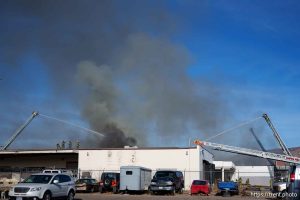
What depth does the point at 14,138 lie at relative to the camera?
300ft

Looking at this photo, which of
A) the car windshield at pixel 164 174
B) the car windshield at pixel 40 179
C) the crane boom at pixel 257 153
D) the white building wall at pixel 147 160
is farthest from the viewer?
the crane boom at pixel 257 153

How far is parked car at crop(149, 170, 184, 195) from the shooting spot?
37531 millimetres

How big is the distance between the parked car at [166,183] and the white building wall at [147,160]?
8809 mm

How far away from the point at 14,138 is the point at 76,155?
3769 centimetres

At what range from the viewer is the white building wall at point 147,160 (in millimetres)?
50281

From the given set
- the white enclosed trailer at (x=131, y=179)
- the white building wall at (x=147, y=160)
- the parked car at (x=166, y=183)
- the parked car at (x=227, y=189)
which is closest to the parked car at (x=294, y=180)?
the parked car at (x=166, y=183)

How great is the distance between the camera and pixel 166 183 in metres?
37.7

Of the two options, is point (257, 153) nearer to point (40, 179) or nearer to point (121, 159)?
point (121, 159)

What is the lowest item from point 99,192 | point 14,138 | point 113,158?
point 99,192

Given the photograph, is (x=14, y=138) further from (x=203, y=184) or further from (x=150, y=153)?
(x=203, y=184)

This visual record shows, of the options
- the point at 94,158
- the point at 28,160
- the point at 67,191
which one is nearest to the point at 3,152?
the point at 28,160

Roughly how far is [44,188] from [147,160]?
29.0 meters

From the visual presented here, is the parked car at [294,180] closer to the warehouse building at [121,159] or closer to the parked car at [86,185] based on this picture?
the parked car at [86,185]

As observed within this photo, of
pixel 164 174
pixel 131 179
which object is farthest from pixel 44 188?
pixel 164 174
